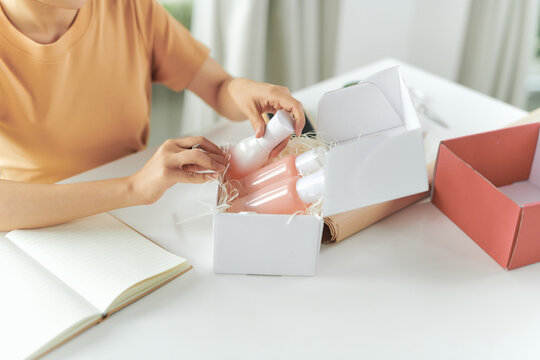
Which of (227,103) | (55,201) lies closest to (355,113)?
(227,103)

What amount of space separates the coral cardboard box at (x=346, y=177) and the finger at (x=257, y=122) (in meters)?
0.09

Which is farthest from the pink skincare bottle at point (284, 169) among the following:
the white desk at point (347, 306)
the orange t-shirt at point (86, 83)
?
the orange t-shirt at point (86, 83)

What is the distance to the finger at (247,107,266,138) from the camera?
662 millimetres

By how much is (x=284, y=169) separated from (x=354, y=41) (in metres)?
1.39

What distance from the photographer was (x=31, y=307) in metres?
0.57

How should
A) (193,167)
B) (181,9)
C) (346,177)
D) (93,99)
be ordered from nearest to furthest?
(346,177) < (193,167) < (93,99) < (181,9)

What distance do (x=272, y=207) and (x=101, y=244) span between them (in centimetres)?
25

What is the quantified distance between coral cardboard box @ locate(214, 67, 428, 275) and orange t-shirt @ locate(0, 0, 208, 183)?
16.8 inches

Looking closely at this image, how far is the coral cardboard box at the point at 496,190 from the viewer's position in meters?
0.64

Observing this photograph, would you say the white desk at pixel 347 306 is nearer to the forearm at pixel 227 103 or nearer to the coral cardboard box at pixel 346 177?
the coral cardboard box at pixel 346 177

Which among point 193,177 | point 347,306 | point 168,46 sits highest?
point 168,46

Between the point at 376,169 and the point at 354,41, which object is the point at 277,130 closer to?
the point at 376,169

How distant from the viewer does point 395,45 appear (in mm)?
1998

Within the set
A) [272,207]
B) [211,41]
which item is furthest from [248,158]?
[211,41]
